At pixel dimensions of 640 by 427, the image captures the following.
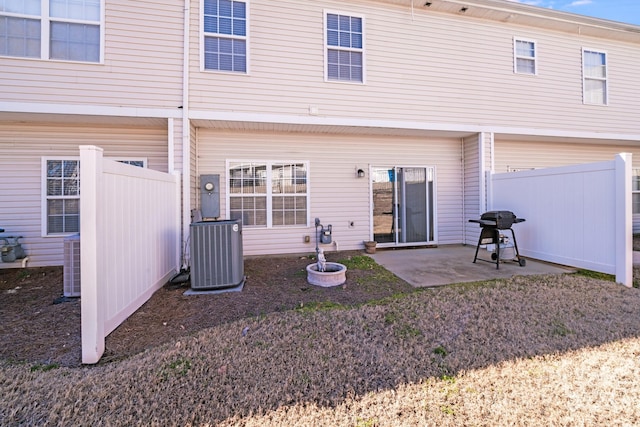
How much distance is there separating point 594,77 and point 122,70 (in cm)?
1084

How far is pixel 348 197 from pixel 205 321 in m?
4.46

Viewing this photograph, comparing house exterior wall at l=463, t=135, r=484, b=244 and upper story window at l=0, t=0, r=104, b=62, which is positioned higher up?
upper story window at l=0, t=0, r=104, b=62

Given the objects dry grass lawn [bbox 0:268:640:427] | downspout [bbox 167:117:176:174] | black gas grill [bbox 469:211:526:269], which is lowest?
dry grass lawn [bbox 0:268:640:427]

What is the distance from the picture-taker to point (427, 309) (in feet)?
11.0

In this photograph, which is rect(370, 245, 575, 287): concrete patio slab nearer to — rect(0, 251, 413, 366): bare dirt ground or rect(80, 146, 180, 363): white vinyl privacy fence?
rect(0, 251, 413, 366): bare dirt ground

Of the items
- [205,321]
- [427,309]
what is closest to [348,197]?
[427,309]

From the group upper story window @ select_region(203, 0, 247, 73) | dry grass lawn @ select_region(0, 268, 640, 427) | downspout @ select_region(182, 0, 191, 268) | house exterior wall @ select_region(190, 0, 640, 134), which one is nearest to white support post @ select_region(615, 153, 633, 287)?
dry grass lawn @ select_region(0, 268, 640, 427)

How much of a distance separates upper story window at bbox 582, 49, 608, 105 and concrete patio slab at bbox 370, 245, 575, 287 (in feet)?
16.8

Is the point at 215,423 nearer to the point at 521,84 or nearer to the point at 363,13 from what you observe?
the point at 363,13

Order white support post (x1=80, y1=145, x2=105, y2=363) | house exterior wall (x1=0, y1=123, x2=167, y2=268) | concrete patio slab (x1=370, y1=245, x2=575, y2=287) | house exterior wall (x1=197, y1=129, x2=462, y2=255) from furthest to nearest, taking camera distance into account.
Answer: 1. house exterior wall (x1=197, y1=129, x2=462, y2=255)
2. house exterior wall (x1=0, y1=123, x2=167, y2=268)
3. concrete patio slab (x1=370, y1=245, x2=575, y2=287)
4. white support post (x1=80, y1=145, x2=105, y2=363)

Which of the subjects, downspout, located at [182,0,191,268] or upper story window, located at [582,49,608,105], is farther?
upper story window, located at [582,49,608,105]

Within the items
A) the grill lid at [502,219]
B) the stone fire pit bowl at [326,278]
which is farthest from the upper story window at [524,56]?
the stone fire pit bowl at [326,278]

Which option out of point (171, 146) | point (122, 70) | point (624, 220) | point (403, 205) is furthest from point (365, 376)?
point (122, 70)

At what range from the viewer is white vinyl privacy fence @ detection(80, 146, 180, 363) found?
8.16ft
